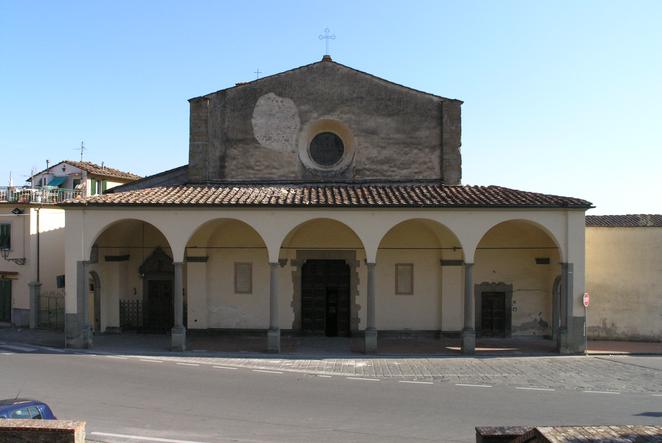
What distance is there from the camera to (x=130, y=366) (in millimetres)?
15883

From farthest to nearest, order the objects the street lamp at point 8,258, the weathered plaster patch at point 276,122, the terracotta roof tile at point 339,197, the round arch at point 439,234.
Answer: the street lamp at point 8,258, the weathered plaster patch at point 276,122, the round arch at point 439,234, the terracotta roof tile at point 339,197

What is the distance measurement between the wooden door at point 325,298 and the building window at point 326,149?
146 inches

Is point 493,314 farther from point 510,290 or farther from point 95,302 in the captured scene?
point 95,302

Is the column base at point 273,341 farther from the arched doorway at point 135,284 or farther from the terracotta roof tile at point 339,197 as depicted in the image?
the arched doorway at point 135,284

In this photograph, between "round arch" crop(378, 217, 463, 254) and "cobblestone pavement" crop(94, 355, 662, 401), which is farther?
"round arch" crop(378, 217, 463, 254)

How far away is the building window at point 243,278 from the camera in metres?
21.2

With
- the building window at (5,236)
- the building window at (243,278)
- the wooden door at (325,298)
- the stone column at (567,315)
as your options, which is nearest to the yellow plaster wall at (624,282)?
the stone column at (567,315)

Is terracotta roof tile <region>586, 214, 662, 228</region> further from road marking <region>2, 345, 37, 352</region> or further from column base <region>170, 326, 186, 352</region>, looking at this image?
road marking <region>2, 345, 37, 352</region>

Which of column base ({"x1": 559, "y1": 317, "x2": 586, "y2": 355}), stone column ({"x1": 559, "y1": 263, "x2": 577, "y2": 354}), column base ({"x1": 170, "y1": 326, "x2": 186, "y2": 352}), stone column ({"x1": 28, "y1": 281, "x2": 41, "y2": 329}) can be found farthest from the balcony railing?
column base ({"x1": 559, "y1": 317, "x2": 586, "y2": 355})

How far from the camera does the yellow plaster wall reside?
2062cm

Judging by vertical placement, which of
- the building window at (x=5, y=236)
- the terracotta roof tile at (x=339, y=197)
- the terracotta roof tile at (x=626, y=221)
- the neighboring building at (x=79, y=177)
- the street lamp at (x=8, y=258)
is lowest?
the street lamp at (x=8, y=258)

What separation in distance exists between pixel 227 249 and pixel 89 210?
193 inches

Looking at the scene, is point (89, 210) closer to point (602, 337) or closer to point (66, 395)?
point (66, 395)

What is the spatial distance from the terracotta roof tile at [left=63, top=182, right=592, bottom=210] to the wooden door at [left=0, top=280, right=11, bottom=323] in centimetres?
797
